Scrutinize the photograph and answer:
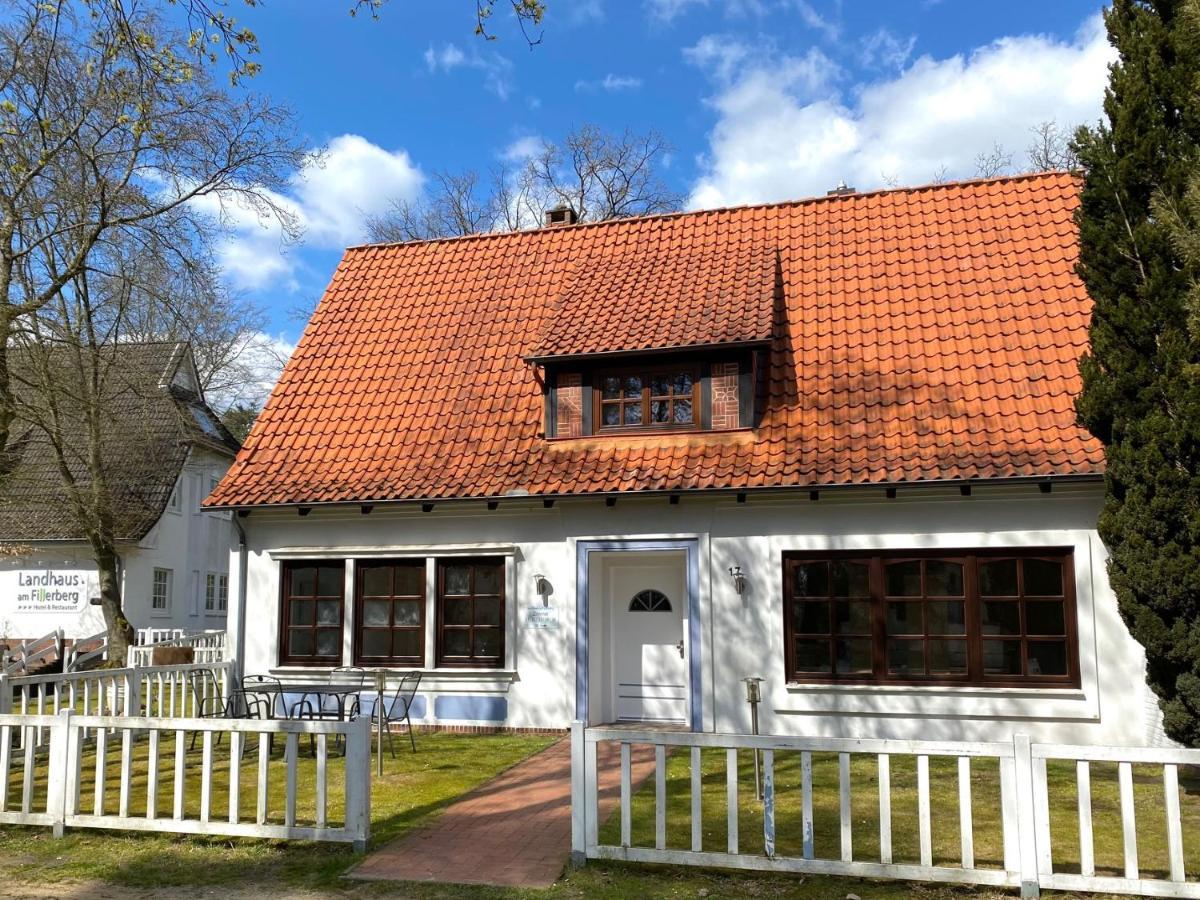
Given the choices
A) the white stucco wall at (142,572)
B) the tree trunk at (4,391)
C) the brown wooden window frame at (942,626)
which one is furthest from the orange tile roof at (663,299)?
the white stucco wall at (142,572)

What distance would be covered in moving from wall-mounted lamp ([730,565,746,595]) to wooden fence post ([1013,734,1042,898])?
20.1 ft

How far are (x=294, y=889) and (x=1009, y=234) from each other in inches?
493

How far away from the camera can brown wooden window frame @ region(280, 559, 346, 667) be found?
1364 centimetres

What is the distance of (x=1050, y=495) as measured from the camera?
11312 millimetres

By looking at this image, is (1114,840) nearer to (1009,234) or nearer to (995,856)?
(995,856)

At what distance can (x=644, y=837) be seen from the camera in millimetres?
7340

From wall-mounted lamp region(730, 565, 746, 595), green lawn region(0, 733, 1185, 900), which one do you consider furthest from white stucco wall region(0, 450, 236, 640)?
green lawn region(0, 733, 1185, 900)

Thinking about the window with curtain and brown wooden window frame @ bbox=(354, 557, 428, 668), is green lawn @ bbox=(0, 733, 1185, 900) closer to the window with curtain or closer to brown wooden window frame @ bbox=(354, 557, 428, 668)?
the window with curtain

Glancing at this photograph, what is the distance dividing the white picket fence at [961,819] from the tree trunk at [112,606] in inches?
734

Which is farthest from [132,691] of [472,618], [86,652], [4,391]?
[86,652]

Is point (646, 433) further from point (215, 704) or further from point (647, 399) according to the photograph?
point (215, 704)

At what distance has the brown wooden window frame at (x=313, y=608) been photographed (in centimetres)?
1364

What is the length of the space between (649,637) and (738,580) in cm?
165

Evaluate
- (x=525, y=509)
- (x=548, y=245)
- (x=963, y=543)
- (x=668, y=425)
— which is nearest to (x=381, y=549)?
(x=525, y=509)
